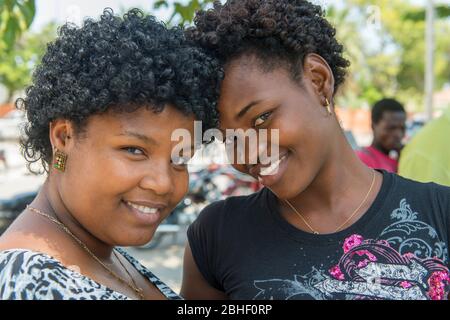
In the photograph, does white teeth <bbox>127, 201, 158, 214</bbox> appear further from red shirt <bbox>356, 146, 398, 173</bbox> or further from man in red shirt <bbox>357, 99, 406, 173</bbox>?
man in red shirt <bbox>357, 99, 406, 173</bbox>

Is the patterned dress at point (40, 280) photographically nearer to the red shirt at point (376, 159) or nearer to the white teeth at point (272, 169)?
the white teeth at point (272, 169)

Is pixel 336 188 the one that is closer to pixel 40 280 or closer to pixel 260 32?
pixel 260 32

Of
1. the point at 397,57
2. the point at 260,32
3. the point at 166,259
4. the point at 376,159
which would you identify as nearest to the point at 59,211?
the point at 260,32

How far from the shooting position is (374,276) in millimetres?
1709

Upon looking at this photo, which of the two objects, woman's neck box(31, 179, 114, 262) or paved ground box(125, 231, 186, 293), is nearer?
woman's neck box(31, 179, 114, 262)

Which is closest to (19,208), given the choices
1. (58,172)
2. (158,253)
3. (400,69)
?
(158,253)

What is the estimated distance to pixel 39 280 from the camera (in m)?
1.35

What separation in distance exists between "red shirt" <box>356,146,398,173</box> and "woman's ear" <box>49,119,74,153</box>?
4.14 m

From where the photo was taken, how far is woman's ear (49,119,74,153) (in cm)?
159

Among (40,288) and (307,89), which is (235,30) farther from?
(40,288)

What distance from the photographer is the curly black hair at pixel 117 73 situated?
1534 millimetres

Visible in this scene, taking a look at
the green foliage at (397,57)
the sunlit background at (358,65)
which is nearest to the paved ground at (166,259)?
the sunlit background at (358,65)

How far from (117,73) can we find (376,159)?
441 cm

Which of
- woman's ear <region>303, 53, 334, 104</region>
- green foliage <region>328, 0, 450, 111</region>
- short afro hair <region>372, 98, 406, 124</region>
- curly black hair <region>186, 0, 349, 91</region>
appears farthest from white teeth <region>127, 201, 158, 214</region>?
green foliage <region>328, 0, 450, 111</region>
